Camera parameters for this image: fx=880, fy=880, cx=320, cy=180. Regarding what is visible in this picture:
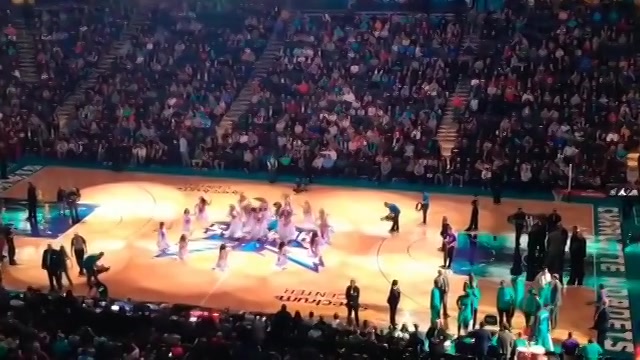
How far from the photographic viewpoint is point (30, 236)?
2469cm

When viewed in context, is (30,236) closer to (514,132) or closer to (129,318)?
(129,318)

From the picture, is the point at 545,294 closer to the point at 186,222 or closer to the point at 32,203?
the point at 186,222

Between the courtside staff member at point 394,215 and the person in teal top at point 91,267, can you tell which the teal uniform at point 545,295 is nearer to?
the courtside staff member at point 394,215

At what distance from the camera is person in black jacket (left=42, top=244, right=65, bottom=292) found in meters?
20.7

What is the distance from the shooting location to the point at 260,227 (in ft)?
79.4

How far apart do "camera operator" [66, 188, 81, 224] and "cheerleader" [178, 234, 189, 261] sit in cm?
394

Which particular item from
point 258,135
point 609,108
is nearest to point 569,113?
point 609,108

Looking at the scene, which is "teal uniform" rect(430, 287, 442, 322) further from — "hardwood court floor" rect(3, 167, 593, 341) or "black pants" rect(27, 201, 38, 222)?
"black pants" rect(27, 201, 38, 222)

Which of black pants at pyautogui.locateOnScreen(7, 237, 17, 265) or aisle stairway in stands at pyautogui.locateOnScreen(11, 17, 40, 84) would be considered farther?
aisle stairway in stands at pyautogui.locateOnScreen(11, 17, 40, 84)

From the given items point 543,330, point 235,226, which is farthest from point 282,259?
point 543,330

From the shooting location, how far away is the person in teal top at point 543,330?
57.9 feet

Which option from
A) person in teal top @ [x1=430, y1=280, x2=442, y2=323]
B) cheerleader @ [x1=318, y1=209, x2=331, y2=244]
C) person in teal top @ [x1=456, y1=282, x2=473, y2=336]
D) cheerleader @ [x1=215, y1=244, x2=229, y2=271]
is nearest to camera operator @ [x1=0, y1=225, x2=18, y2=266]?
cheerleader @ [x1=215, y1=244, x2=229, y2=271]

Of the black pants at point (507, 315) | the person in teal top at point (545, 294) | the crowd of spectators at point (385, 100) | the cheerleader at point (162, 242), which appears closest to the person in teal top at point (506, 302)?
the black pants at point (507, 315)

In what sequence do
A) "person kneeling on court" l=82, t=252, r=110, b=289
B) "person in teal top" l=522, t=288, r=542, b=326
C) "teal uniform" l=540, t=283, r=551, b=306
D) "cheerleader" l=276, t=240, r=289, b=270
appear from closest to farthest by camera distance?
"person in teal top" l=522, t=288, r=542, b=326
"teal uniform" l=540, t=283, r=551, b=306
"person kneeling on court" l=82, t=252, r=110, b=289
"cheerleader" l=276, t=240, r=289, b=270
